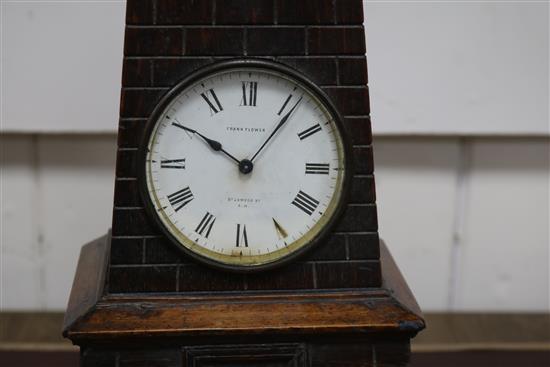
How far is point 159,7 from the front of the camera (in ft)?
3.71

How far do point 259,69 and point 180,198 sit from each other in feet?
0.69

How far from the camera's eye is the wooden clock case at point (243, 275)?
1.13 m

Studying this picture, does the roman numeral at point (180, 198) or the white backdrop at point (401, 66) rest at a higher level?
the white backdrop at point (401, 66)

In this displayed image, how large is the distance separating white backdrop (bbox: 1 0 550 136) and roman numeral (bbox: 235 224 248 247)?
58 centimetres

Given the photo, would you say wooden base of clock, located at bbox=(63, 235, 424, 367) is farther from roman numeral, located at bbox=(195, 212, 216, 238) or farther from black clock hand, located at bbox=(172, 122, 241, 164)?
black clock hand, located at bbox=(172, 122, 241, 164)

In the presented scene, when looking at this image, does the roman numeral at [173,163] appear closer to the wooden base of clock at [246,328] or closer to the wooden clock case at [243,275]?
the wooden clock case at [243,275]

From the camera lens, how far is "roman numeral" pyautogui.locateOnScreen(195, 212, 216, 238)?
117 cm

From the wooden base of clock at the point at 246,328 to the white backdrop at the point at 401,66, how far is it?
22.1 inches

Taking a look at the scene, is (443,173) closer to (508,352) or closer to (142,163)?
(508,352)

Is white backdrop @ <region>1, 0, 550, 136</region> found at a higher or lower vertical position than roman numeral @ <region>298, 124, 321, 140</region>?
higher

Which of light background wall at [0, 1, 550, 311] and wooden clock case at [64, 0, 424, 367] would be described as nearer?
wooden clock case at [64, 0, 424, 367]

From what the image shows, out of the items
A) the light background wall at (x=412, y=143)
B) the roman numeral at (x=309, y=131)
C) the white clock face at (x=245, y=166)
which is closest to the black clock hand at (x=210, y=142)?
the white clock face at (x=245, y=166)

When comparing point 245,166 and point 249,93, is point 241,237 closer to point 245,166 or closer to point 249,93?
point 245,166

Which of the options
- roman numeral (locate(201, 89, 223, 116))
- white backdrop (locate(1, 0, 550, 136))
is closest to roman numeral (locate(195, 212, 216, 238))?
roman numeral (locate(201, 89, 223, 116))
